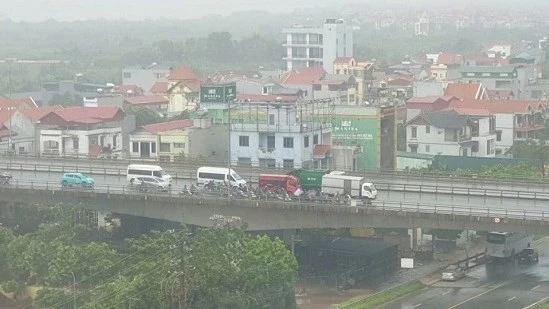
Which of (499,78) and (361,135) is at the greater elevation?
(499,78)

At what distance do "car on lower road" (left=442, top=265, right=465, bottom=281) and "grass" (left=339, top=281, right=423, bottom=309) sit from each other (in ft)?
1.60

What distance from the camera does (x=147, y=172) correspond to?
21.4 meters

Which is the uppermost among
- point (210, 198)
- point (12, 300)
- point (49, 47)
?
point (49, 47)

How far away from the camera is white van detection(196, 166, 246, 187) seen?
20922 mm

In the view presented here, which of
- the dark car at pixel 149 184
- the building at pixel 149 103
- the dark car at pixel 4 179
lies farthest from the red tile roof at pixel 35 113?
the dark car at pixel 149 184

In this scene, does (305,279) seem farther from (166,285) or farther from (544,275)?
(166,285)

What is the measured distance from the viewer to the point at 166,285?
14078 mm

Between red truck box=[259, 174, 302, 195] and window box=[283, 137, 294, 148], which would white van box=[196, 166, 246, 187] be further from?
window box=[283, 137, 294, 148]

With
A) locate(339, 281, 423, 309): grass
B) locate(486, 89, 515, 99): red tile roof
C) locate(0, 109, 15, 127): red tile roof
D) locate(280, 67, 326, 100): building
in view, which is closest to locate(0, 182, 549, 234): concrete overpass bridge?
locate(339, 281, 423, 309): grass

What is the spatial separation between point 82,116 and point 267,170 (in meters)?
7.38

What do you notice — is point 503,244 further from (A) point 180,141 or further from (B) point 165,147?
(B) point 165,147

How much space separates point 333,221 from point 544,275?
3.39 meters

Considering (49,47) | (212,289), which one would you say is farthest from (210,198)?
(49,47)

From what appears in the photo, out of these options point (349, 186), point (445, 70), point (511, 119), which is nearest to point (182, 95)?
point (511, 119)
